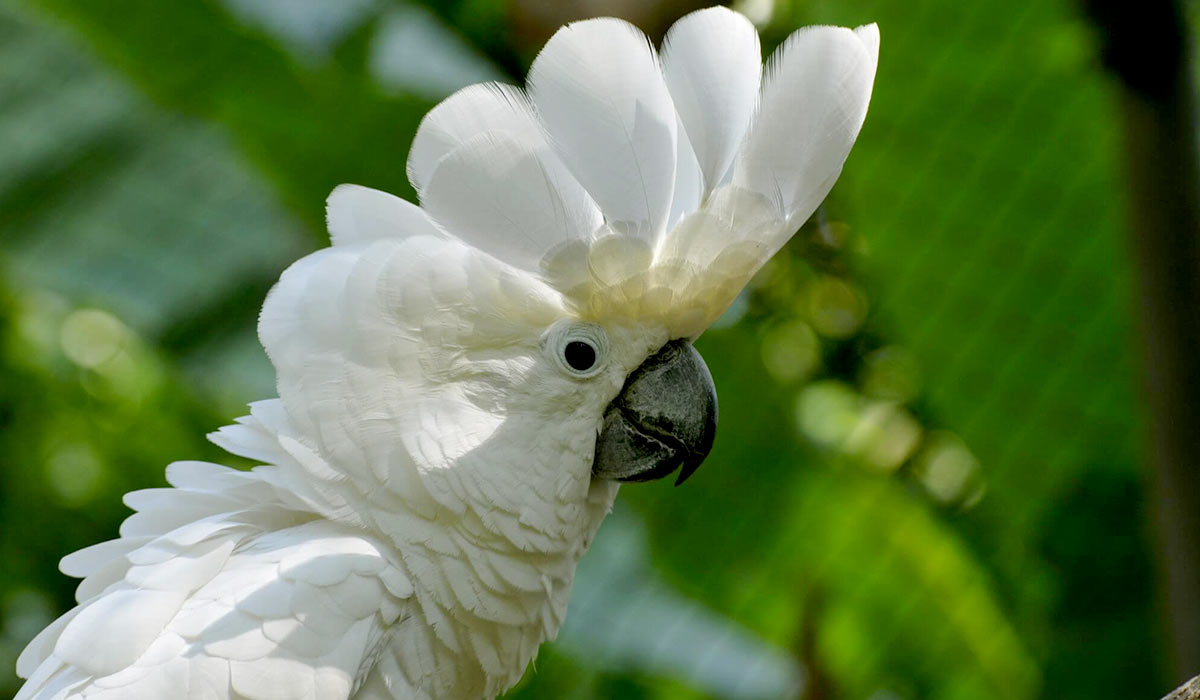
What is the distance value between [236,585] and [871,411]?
2080 millimetres

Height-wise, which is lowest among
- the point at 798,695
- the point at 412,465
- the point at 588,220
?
the point at 798,695

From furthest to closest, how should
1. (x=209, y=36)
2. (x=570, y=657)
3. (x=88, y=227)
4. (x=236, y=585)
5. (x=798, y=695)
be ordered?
(x=88, y=227)
(x=570, y=657)
(x=209, y=36)
(x=798, y=695)
(x=236, y=585)

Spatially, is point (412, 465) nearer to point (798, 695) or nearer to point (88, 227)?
point (798, 695)

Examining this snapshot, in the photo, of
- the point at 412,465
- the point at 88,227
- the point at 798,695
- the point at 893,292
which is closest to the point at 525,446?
the point at 412,465

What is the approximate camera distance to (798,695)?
255 cm

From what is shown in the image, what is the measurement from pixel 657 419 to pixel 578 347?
0.13m

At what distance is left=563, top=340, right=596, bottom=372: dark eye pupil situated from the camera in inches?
53.1

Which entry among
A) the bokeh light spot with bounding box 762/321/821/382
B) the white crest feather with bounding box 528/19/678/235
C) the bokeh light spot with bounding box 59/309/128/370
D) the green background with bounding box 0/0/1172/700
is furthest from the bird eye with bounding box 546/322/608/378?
the bokeh light spot with bounding box 59/309/128/370

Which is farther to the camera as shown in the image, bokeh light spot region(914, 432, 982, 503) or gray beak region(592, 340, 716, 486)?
bokeh light spot region(914, 432, 982, 503)

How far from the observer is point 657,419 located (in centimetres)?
138

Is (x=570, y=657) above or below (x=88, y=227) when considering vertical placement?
below

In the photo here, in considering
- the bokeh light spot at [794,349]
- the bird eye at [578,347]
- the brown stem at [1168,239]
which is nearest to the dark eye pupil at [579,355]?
the bird eye at [578,347]

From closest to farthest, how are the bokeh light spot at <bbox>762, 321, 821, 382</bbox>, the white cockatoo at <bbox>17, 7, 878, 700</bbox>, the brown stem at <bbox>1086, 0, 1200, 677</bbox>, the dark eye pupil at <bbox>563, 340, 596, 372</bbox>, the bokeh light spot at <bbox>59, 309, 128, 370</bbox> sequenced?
1. the white cockatoo at <bbox>17, 7, 878, 700</bbox>
2. the dark eye pupil at <bbox>563, 340, 596, 372</bbox>
3. the brown stem at <bbox>1086, 0, 1200, 677</bbox>
4. the bokeh light spot at <bbox>59, 309, 128, 370</bbox>
5. the bokeh light spot at <bbox>762, 321, 821, 382</bbox>

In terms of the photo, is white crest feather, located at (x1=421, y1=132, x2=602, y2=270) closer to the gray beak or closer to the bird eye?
the bird eye
